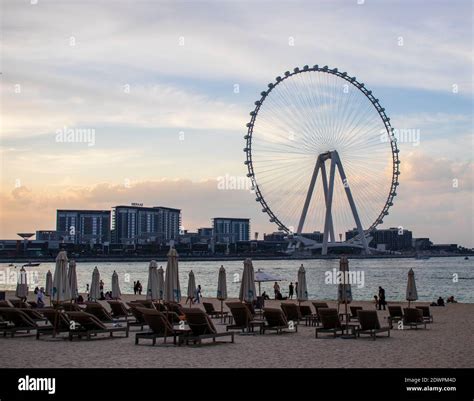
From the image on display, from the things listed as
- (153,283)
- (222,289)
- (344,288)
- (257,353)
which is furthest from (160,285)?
(257,353)

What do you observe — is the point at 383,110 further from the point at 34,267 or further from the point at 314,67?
the point at 34,267

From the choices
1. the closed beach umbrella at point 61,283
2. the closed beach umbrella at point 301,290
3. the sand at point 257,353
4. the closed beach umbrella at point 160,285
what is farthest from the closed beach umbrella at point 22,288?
the closed beach umbrella at point 301,290

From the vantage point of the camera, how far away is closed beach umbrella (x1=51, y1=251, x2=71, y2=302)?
18.5 metres

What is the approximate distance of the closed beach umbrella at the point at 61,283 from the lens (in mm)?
18500

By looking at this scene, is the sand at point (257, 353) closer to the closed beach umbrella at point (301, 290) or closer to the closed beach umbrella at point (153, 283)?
the closed beach umbrella at point (153, 283)

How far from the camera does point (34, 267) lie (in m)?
196

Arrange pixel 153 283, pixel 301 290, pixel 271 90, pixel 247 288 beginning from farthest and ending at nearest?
pixel 271 90, pixel 301 290, pixel 153 283, pixel 247 288

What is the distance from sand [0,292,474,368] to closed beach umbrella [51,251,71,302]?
1097 mm

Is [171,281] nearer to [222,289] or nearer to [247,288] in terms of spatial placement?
[247,288]

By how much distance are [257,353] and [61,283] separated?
6244 millimetres

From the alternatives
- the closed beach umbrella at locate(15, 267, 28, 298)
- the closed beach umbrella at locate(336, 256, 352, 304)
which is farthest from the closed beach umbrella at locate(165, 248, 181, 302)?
the closed beach umbrella at locate(15, 267, 28, 298)

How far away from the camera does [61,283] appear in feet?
61.4
